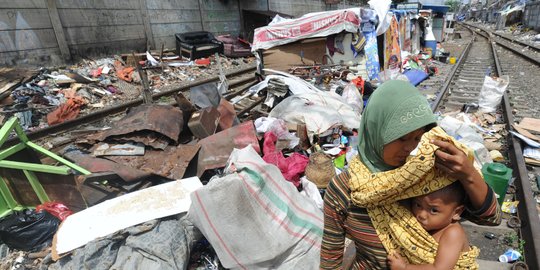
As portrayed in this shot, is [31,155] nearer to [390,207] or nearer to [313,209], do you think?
[313,209]

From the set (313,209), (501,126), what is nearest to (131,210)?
(313,209)

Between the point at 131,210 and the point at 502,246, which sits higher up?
the point at 131,210

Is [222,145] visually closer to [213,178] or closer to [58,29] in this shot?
[213,178]

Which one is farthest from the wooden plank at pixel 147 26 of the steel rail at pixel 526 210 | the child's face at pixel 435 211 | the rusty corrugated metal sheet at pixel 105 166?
the child's face at pixel 435 211

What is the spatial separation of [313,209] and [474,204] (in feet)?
6.02

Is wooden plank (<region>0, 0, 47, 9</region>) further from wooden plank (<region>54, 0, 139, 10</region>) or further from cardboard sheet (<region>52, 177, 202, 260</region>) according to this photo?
cardboard sheet (<region>52, 177, 202, 260</region>)

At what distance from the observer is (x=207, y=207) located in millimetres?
2404

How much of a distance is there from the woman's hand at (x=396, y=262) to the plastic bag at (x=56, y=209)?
3.37 metres

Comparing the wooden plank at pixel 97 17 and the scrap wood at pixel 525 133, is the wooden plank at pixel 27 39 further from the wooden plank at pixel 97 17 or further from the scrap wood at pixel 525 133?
the scrap wood at pixel 525 133

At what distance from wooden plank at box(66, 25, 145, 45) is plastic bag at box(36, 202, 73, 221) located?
32.8 feet

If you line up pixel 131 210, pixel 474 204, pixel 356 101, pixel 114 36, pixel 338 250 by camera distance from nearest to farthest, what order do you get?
pixel 474 204 < pixel 338 250 < pixel 131 210 < pixel 356 101 < pixel 114 36

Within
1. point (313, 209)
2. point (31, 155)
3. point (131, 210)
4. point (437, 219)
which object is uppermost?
point (437, 219)

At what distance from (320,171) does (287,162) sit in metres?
0.53

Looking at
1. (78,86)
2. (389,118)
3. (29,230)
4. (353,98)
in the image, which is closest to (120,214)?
(29,230)
